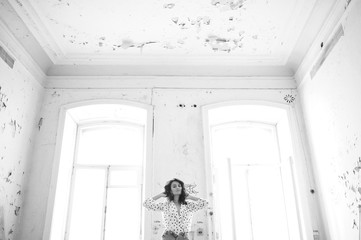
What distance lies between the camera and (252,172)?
166 inches

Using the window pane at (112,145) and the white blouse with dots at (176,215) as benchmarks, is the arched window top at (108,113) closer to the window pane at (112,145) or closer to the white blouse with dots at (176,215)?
the window pane at (112,145)

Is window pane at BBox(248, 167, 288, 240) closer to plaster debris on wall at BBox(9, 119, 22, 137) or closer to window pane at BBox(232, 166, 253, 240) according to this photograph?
window pane at BBox(232, 166, 253, 240)

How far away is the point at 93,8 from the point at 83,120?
1780 mm

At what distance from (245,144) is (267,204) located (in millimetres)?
923

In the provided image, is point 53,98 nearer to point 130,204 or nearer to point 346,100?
point 130,204

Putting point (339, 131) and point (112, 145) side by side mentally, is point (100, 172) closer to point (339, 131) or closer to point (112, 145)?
point (112, 145)

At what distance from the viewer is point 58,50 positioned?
3.88 metres

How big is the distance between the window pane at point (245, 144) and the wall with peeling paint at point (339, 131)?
0.81 metres

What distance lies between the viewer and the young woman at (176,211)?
277 centimetres

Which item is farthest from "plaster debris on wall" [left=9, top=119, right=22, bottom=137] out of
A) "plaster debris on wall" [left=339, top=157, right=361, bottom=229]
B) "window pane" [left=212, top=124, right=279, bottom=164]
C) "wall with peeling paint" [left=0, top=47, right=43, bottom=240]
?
"plaster debris on wall" [left=339, top=157, right=361, bottom=229]

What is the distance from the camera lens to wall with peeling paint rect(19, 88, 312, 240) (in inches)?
135

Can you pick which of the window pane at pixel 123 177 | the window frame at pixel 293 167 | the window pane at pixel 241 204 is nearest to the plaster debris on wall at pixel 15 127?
the window pane at pixel 123 177

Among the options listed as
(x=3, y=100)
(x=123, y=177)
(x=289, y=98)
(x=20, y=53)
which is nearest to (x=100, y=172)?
(x=123, y=177)

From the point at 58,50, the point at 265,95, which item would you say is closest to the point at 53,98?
the point at 58,50
